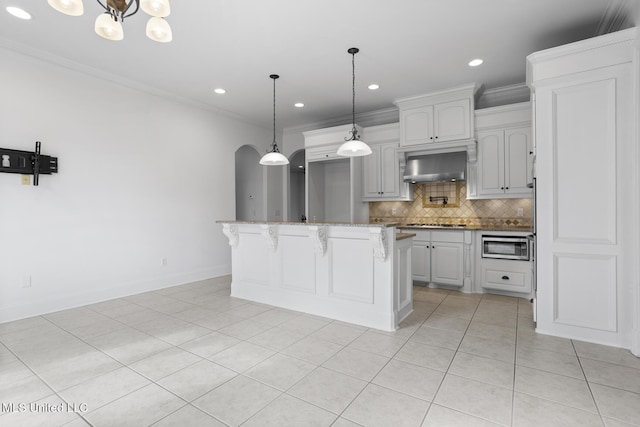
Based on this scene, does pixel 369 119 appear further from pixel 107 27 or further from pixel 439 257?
pixel 107 27

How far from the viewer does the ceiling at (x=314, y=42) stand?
2.76 meters

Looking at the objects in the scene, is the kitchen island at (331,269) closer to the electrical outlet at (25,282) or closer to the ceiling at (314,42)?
the ceiling at (314,42)

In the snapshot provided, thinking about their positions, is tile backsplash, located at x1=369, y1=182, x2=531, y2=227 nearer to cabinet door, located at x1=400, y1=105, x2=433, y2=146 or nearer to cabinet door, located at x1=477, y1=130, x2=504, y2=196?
cabinet door, located at x1=477, y1=130, x2=504, y2=196

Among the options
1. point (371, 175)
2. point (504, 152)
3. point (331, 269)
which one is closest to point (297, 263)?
point (331, 269)

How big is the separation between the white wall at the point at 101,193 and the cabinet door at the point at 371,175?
8.54ft

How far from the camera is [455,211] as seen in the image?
16.6 ft

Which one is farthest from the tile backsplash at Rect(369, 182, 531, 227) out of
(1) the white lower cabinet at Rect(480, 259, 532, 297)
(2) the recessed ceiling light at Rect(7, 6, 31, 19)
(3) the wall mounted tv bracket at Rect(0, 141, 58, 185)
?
(2) the recessed ceiling light at Rect(7, 6, 31, 19)

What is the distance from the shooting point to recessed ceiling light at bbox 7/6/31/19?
2.73 metres

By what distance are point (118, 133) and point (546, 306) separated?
540 centimetres

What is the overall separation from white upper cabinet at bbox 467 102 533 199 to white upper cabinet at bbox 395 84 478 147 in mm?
242

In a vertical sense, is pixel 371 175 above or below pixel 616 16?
below

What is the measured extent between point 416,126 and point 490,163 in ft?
3.93

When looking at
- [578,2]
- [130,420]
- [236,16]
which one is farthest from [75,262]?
[578,2]

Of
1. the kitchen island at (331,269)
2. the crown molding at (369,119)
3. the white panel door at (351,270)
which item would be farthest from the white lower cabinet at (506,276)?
the crown molding at (369,119)
